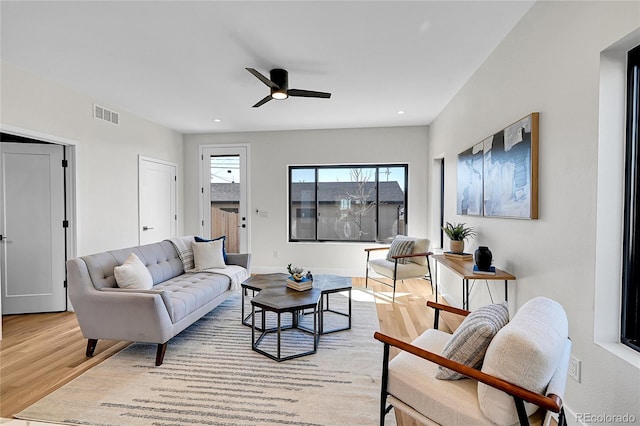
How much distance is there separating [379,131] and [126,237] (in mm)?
4336

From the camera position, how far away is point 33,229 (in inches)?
143

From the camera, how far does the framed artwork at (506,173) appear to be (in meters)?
2.04

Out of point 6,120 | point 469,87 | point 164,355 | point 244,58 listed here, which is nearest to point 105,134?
point 6,120

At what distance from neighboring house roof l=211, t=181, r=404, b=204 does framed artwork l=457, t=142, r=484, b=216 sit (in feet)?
6.21

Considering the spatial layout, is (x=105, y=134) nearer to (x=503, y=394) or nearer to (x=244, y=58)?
(x=244, y=58)

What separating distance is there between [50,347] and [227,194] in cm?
347

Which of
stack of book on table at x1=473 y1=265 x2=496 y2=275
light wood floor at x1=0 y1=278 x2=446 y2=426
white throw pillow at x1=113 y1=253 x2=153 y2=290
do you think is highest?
stack of book on table at x1=473 y1=265 x2=496 y2=275

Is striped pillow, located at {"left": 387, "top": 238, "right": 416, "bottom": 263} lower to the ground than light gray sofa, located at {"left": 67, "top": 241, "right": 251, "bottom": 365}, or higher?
higher

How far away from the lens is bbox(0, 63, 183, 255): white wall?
3.08 metres

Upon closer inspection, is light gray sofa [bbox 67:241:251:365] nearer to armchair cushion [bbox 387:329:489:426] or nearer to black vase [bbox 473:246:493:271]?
armchair cushion [bbox 387:329:489:426]

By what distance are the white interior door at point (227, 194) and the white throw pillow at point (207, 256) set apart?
1.82 meters

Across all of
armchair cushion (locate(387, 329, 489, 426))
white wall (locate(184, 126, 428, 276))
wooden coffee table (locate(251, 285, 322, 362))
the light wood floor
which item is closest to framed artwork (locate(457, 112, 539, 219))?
armchair cushion (locate(387, 329, 489, 426))

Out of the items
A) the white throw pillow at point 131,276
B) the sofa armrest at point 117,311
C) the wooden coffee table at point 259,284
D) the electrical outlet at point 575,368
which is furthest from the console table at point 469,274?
the white throw pillow at point 131,276

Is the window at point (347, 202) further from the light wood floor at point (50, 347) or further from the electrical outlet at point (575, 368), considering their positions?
the electrical outlet at point (575, 368)
